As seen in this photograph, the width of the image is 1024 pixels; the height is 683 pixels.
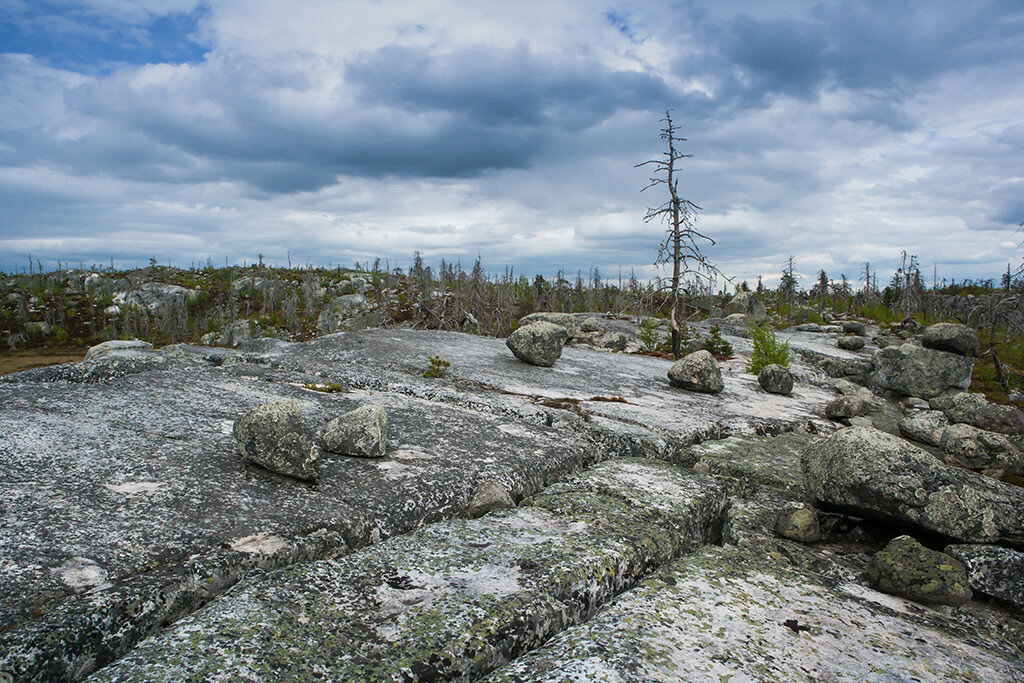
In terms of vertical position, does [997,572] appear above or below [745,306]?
below

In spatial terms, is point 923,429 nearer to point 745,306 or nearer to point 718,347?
point 718,347

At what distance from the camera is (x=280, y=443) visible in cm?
430

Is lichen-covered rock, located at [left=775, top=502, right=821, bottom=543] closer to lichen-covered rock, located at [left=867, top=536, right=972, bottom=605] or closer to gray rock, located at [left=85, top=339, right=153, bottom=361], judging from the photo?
lichen-covered rock, located at [left=867, top=536, right=972, bottom=605]

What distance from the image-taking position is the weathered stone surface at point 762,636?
8.77 feet

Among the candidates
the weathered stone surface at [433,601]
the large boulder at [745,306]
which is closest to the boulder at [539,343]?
the weathered stone surface at [433,601]

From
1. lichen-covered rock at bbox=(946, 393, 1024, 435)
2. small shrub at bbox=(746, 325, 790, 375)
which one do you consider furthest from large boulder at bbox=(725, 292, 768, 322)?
lichen-covered rock at bbox=(946, 393, 1024, 435)

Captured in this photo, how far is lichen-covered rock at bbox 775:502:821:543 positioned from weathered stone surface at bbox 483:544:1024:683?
47cm

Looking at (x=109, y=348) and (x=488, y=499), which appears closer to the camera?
(x=488, y=499)

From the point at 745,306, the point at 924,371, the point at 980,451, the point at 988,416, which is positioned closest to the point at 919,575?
the point at 980,451

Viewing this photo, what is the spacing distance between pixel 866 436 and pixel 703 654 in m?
2.99

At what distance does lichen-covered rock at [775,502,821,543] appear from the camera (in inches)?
170

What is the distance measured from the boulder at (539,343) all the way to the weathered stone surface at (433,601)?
5919mm

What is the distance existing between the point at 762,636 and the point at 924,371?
15.3 m

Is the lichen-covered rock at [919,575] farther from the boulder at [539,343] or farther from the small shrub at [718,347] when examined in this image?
the small shrub at [718,347]
